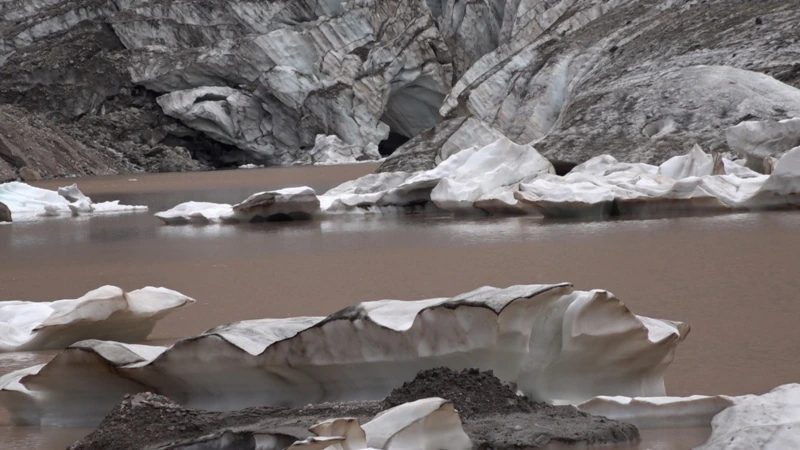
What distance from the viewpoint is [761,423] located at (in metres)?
2.39

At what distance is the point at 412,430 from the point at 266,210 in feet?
31.0

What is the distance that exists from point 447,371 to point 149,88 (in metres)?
33.8

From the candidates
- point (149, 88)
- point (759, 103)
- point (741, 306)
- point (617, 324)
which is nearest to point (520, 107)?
point (759, 103)

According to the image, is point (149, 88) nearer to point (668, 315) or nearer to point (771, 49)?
point (771, 49)

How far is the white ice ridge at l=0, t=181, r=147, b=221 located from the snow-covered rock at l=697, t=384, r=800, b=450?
1326 centimetres

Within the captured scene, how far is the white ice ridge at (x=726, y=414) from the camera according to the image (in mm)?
2281

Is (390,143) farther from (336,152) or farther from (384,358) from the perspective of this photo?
(384,358)

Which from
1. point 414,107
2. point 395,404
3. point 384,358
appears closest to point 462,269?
point 384,358

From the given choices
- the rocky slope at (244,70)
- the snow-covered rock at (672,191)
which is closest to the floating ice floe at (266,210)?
the snow-covered rock at (672,191)

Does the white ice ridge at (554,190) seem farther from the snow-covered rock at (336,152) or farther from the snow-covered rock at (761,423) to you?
the snow-covered rock at (336,152)

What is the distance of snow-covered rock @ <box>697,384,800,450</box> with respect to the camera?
2.26 m

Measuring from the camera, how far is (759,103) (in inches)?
461

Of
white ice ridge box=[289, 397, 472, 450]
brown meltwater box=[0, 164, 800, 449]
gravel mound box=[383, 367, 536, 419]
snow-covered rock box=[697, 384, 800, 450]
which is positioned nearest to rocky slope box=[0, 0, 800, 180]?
brown meltwater box=[0, 164, 800, 449]

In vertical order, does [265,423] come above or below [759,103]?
below
